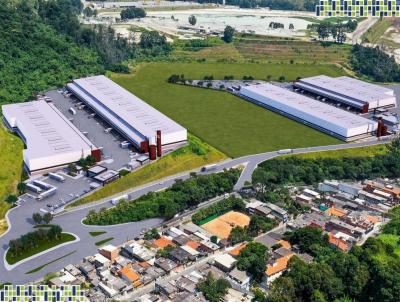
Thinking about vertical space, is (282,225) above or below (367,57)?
below

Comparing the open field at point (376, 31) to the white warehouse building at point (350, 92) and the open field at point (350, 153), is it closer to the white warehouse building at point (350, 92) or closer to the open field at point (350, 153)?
the white warehouse building at point (350, 92)

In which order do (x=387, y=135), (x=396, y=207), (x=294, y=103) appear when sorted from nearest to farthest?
(x=396, y=207), (x=387, y=135), (x=294, y=103)

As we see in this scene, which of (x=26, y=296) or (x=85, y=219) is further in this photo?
(x=85, y=219)

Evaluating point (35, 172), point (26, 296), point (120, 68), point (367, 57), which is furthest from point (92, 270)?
point (367, 57)

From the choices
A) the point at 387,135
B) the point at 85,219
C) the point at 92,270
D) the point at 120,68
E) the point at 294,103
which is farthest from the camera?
the point at 120,68

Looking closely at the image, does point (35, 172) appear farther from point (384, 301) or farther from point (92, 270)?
point (384, 301)

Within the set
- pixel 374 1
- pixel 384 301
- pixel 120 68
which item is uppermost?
pixel 374 1
